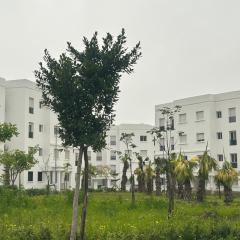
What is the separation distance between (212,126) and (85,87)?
42352mm

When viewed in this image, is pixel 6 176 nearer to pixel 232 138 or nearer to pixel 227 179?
pixel 227 179

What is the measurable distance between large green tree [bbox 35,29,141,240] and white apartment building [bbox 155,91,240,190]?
124 feet

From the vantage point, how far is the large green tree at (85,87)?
11359mm

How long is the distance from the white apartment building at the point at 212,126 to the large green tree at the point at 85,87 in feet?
124

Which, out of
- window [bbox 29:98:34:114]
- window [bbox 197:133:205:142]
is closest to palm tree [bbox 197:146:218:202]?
window [bbox 197:133:205:142]

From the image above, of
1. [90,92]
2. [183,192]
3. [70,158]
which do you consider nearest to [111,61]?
[90,92]

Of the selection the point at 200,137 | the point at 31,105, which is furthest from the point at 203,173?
the point at 31,105

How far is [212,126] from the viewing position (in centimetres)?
5231

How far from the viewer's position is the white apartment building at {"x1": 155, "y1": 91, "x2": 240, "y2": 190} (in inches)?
1977

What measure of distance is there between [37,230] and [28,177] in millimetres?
36888

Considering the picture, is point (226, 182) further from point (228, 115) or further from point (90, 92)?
point (90, 92)

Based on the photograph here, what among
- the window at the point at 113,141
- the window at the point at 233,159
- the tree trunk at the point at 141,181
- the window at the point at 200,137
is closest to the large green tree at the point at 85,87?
the tree trunk at the point at 141,181

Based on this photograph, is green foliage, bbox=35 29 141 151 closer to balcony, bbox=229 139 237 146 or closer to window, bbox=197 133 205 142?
balcony, bbox=229 139 237 146

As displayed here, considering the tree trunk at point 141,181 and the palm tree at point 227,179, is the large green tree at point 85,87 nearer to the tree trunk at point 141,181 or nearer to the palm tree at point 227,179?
the palm tree at point 227,179
